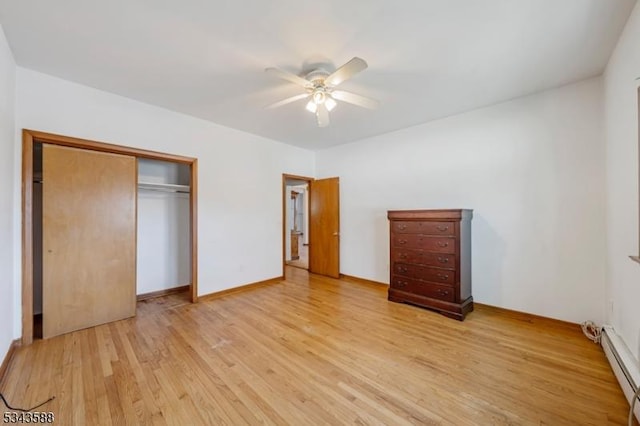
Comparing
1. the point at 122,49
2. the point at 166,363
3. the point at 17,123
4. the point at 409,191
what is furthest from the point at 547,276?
the point at 17,123

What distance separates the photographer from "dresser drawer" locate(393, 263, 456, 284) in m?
3.05

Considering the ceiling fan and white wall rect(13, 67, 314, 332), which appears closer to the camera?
the ceiling fan

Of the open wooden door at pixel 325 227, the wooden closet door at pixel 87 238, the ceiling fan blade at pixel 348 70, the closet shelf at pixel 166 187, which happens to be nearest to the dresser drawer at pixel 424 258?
the open wooden door at pixel 325 227

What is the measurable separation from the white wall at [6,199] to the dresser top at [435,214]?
387 cm

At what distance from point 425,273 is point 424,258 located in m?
0.19

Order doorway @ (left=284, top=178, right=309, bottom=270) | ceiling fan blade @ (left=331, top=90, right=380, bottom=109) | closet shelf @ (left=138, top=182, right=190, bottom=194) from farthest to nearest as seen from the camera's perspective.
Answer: doorway @ (left=284, top=178, right=309, bottom=270)
closet shelf @ (left=138, top=182, right=190, bottom=194)
ceiling fan blade @ (left=331, top=90, right=380, bottom=109)

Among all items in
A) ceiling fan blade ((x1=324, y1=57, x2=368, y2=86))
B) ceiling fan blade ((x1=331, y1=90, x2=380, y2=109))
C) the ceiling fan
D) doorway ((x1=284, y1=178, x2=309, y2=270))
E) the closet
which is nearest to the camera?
ceiling fan blade ((x1=324, y1=57, x2=368, y2=86))

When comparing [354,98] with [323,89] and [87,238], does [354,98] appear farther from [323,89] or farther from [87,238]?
[87,238]

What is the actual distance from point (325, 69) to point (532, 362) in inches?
122

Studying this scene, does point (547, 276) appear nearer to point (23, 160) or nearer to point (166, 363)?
point (166, 363)

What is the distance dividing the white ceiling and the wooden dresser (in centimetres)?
147

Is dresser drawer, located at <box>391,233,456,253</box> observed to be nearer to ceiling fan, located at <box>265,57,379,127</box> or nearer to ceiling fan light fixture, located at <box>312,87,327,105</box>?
ceiling fan, located at <box>265,57,379,127</box>

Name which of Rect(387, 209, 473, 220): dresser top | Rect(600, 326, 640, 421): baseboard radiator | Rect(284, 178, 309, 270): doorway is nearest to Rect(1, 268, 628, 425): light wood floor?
Rect(600, 326, 640, 421): baseboard radiator

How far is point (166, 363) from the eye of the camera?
83.7 inches
